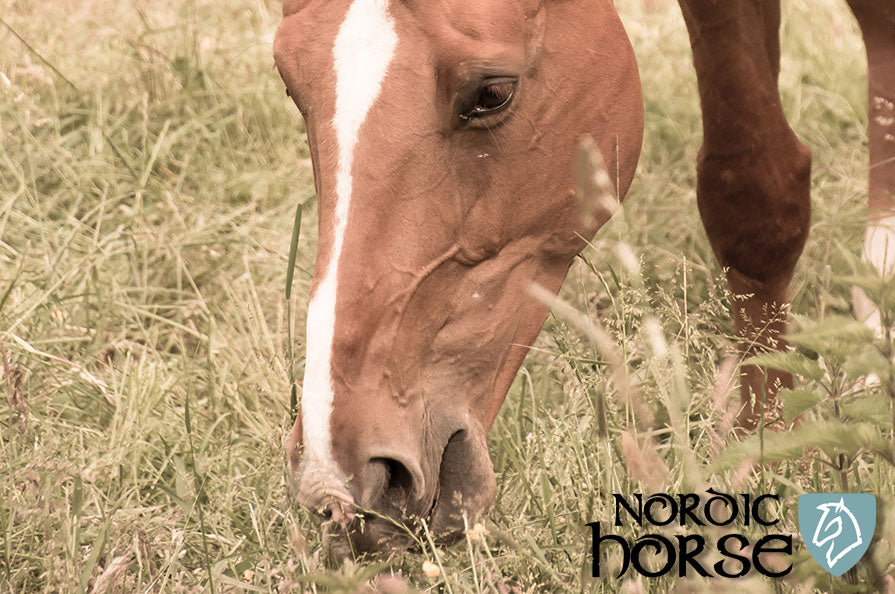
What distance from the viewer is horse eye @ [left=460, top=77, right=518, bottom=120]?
201 cm

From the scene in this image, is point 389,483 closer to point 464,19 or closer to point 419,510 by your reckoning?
point 419,510

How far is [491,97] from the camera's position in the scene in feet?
6.67

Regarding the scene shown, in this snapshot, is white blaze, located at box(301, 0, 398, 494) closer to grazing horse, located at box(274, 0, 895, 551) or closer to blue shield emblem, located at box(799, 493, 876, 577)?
grazing horse, located at box(274, 0, 895, 551)

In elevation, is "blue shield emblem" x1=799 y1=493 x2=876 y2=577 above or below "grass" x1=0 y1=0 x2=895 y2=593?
above

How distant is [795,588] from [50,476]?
152 centimetres

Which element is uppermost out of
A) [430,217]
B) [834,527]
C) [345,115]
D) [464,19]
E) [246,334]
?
[464,19]

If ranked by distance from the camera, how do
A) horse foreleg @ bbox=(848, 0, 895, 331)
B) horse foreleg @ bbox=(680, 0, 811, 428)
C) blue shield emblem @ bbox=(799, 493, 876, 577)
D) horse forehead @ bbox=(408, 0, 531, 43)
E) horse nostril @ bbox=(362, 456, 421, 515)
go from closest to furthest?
blue shield emblem @ bbox=(799, 493, 876, 577)
horse nostril @ bbox=(362, 456, 421, 515)
horse forehead @ bbox=(408, 0, 531, 43)
horse foreleg @ bbox=(848, 0, 895, 331)
horse foreleg @ bbox=(680, 0, 811, 428)

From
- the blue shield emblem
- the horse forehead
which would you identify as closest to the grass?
the blue shield emblem

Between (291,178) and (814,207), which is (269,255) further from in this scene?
(814,207)

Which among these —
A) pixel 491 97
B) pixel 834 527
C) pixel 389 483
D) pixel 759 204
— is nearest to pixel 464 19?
pixel 491 97

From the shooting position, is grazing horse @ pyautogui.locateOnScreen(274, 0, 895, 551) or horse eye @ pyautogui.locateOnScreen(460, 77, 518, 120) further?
horse eye @ pyautogui.locateOnScreen(460, 77, 518, 120)

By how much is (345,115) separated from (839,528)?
1.05 metres

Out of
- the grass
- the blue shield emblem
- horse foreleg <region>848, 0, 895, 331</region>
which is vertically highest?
horse foreleg <region>848, 0, 895, 331</region>

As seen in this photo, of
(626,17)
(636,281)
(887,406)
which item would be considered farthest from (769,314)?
→ (626,17)
